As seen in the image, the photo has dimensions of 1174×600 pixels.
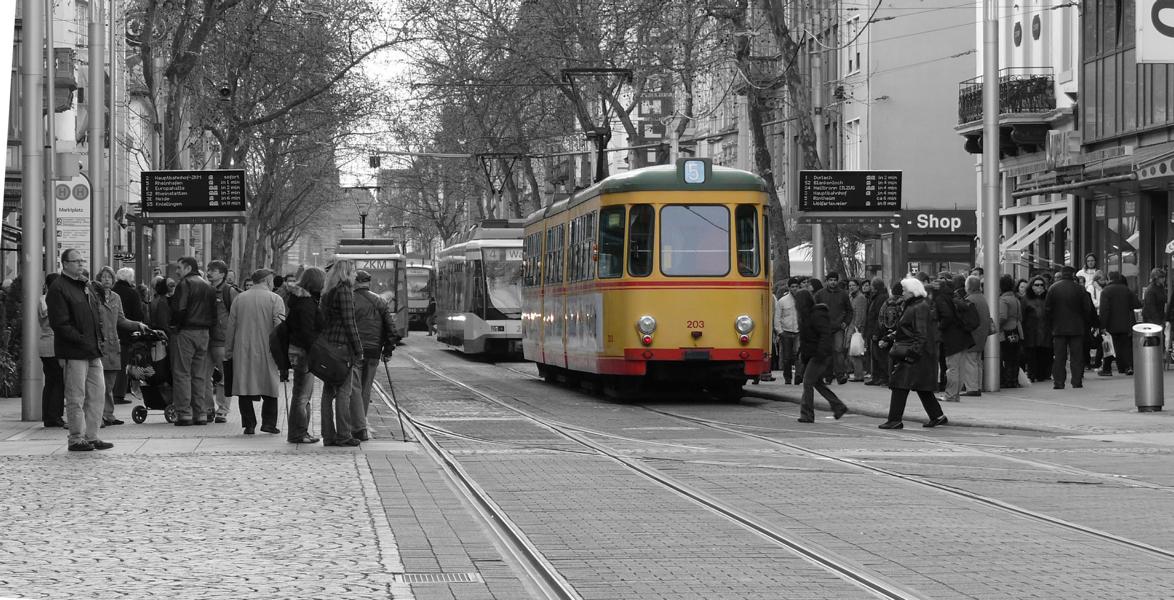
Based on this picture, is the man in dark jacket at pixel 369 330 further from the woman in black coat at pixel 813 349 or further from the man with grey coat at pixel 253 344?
the woman in black coat at pixel 813 349

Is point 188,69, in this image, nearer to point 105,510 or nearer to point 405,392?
point 405,392

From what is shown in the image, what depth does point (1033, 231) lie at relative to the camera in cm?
4422

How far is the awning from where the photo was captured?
141ft

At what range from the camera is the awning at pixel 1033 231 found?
141 ft

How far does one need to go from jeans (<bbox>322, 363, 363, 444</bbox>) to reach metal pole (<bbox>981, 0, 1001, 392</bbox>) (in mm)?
11056

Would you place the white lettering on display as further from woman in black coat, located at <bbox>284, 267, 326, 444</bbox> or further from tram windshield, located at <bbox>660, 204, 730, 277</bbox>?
woman in black coat, located at <bbox>284, 267, 326, 444</bbox>

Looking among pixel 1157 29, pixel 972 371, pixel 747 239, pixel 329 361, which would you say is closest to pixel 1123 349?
pixel 972 371

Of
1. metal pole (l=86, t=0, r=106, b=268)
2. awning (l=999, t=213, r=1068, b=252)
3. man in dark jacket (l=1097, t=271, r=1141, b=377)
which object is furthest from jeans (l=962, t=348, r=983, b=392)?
awning (l=999, t=213, r=1068, b=252)

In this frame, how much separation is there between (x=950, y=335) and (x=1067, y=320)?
2.32 metres

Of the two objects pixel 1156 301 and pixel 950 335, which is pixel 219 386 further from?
pixel 1156 301

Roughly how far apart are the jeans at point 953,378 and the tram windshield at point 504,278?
17789 millimetres

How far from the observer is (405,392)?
27922 mm

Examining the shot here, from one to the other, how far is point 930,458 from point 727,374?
27.9 feet

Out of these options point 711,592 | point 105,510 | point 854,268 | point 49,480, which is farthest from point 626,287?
point 854,268
